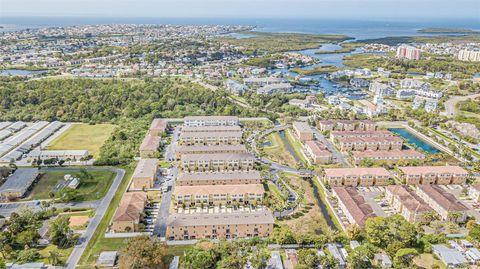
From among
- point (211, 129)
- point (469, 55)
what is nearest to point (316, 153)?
point (211, 129)

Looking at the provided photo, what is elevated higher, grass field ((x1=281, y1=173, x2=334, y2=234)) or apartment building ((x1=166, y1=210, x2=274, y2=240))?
apartment building ((x1=166, y1=210, x2=274, y2=240))

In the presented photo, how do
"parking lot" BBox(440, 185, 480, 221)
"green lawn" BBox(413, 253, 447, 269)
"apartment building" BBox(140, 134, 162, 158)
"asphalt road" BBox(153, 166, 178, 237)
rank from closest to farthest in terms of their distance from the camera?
1. "green lawn" BBox(413, 253, 447, 269)
2. "asphalt road" BBox(153, 166, 178, 237)
3. "parking lot" BBox(440, 185, 480, 221)
4. "apartment building" BBox(140, 134, 162, 158)

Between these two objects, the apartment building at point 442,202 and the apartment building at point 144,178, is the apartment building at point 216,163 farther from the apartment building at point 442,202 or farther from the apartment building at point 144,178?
the apartment building at point 442,202

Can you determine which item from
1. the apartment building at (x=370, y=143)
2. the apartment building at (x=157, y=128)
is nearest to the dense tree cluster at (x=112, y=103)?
the apartment building at (x=157, y=128)

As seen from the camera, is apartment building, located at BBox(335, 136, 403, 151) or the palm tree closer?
the palm tree

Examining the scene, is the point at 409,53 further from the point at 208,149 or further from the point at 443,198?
the point at 208,149

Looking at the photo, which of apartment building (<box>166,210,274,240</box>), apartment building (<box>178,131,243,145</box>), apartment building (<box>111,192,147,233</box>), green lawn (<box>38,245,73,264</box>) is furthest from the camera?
apartment building (<box>178,131,243,145</box>)

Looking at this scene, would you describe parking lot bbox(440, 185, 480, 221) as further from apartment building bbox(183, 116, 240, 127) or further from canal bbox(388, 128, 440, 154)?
apartment building bbox(183, 116, 240, 127)

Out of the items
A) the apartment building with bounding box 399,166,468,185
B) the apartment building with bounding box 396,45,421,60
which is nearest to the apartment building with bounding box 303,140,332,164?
the apartment building with bounding box 399,166,468,185
